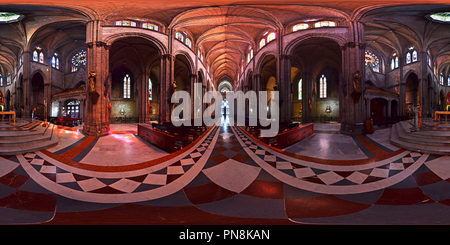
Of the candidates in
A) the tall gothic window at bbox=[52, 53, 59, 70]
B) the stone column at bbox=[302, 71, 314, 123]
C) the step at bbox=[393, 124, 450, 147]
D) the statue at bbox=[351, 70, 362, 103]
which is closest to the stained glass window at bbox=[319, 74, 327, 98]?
the stone column at bbox=[302, 71, 314, 123]

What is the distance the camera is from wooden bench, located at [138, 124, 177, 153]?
1.89 meters

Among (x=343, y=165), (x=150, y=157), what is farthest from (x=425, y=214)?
(x=150, y=157)

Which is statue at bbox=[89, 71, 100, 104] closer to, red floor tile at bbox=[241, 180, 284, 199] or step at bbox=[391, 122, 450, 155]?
red floor tile at bbox=[241, 180, 284, 199]

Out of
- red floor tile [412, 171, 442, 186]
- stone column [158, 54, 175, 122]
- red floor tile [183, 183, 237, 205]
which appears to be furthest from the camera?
stone column [158, 54, 175, 122]

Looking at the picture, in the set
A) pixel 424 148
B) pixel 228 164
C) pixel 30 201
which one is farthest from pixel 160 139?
pixel 424 148

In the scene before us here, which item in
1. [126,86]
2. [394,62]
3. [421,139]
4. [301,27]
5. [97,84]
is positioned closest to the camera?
[421,139]

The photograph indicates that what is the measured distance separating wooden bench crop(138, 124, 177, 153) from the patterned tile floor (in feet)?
0.53

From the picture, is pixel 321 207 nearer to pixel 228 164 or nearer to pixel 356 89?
pixel 228 164

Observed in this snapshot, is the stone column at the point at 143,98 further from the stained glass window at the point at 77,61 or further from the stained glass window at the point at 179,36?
the stained glass window at the point at 179,36

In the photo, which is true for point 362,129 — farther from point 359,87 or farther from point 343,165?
point 343,165

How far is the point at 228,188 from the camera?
4.48ft

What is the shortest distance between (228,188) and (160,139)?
1.16m

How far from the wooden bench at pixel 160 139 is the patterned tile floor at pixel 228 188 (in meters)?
0.16

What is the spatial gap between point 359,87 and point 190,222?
438 cm
